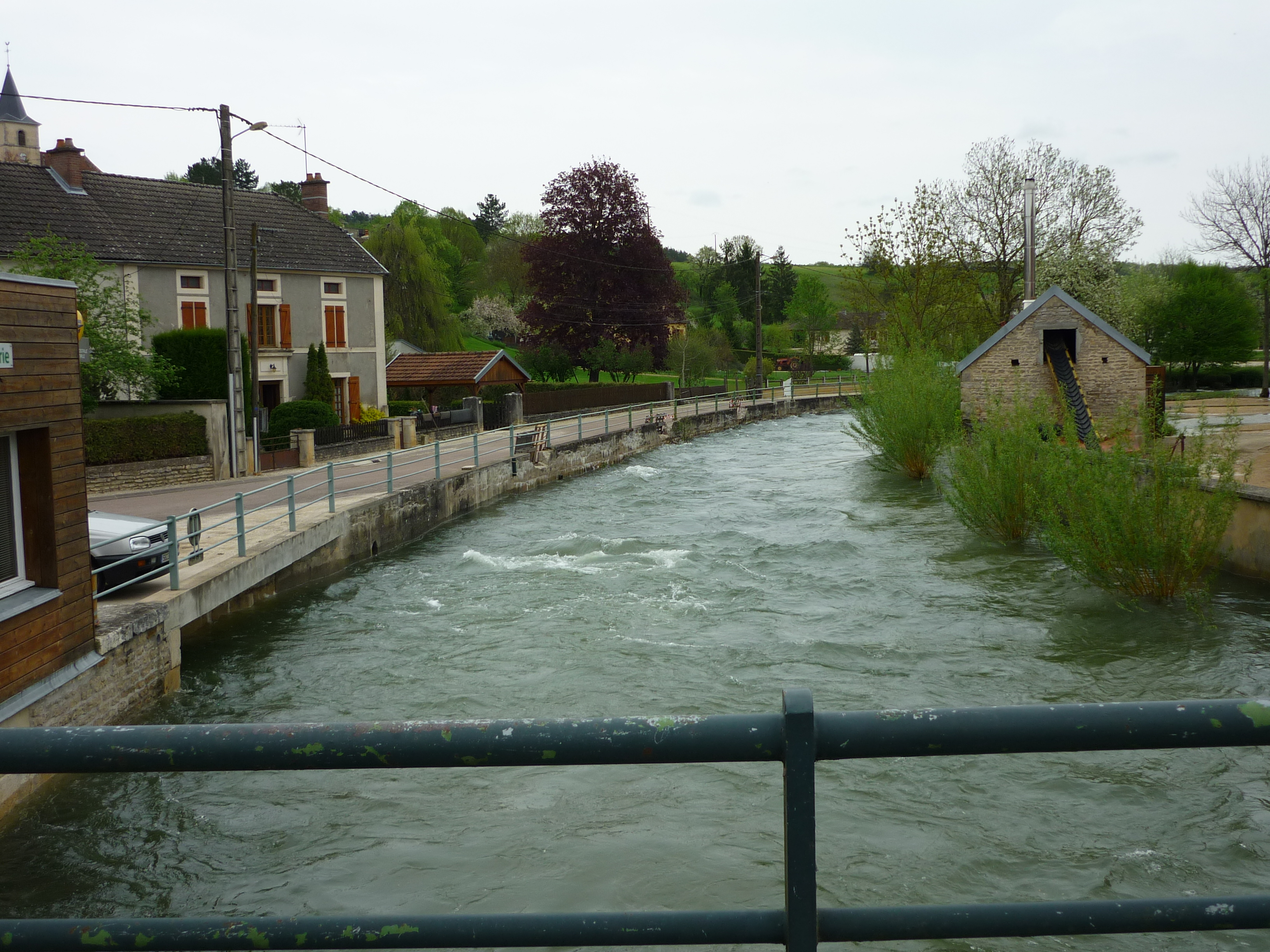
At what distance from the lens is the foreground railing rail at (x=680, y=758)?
1634mm

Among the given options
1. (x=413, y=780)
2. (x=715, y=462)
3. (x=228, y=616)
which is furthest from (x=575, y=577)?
(x=715, y=462)

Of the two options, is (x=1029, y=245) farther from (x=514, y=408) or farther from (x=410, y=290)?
(x=410, y=290)

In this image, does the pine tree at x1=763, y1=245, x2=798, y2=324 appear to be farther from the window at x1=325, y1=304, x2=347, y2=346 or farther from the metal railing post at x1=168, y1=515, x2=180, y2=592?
the metal railing post at x1=168, y1=515, x2=180, y2=592

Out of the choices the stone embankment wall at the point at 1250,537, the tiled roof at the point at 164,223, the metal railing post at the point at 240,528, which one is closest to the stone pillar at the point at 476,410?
the tiled roof at the point at 164,223

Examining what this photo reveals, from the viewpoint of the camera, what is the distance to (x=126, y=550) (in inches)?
463

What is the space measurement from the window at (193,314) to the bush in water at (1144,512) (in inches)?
1084

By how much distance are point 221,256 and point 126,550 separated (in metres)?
24.9

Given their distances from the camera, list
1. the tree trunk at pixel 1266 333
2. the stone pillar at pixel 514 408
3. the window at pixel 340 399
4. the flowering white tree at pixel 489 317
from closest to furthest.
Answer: the window at pixel 340 399, the stone pillar at pixel 514 408, the tree trunk at pixel 1266 333, the flowering white tree at pixel 489 317

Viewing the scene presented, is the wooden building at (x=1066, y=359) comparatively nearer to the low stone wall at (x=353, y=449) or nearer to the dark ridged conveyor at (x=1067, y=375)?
the dark ridged conveyor at (x=1067, y=375)

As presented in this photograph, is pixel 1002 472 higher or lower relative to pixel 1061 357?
lower

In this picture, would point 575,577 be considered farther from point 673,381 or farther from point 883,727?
point 673,381

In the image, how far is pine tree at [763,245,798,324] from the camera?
9844cm

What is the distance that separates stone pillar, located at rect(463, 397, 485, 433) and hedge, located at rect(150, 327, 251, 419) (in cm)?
1056

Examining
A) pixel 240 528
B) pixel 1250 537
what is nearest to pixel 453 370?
pixel 240 528
